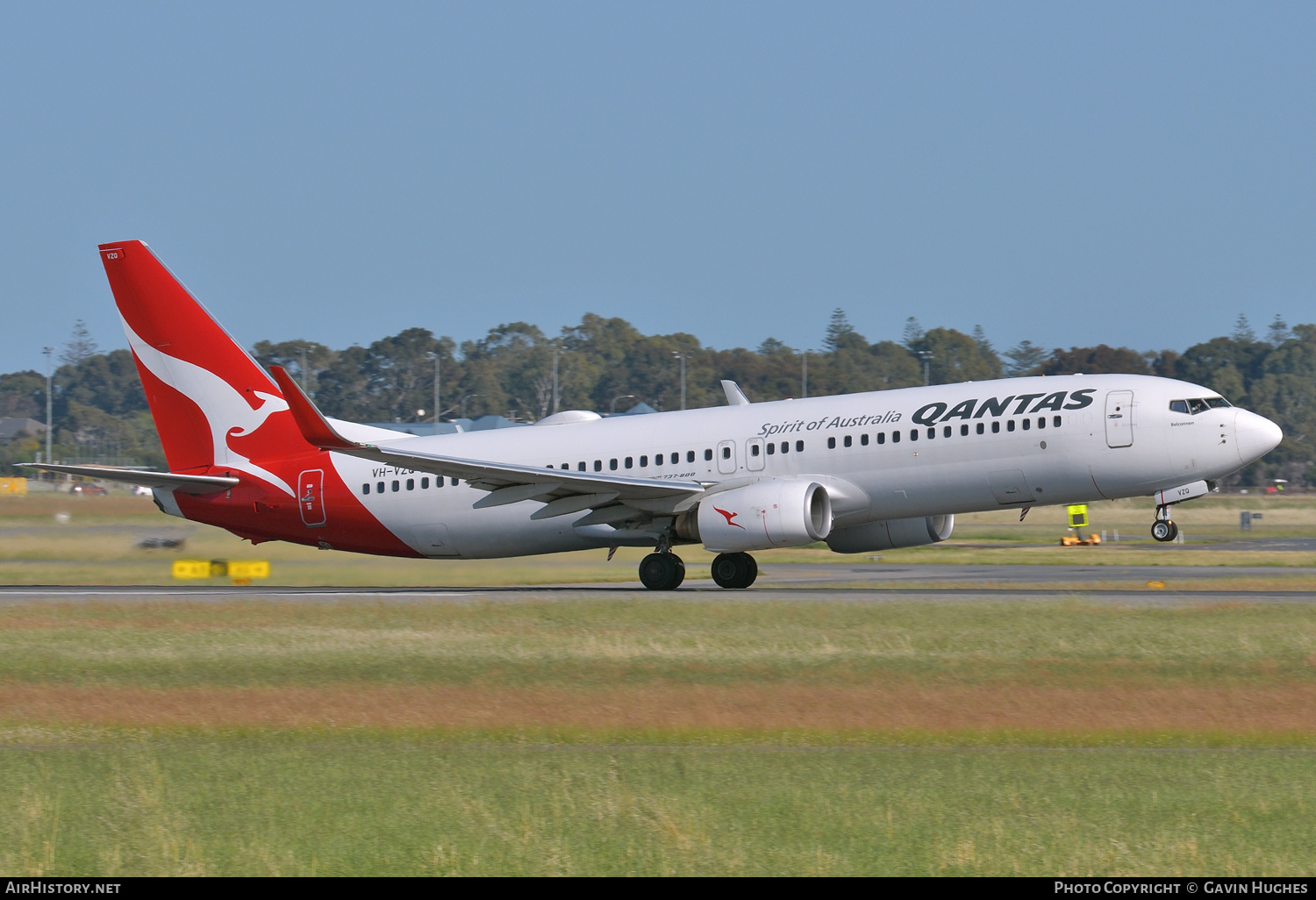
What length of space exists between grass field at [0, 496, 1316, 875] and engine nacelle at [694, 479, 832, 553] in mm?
1863

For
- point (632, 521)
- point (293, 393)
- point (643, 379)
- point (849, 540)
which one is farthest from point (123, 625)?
point (643, 379)

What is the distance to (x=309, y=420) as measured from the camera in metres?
27.2

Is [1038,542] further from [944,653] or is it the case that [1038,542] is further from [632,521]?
[944,653]

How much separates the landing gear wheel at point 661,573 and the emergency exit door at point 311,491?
300 inches

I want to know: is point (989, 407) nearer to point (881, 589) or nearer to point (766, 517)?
point (766, 517)

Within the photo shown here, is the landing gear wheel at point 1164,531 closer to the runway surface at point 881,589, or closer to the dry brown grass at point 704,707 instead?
the runway surface at point 881,589

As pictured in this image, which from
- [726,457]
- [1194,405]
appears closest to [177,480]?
[726,457]

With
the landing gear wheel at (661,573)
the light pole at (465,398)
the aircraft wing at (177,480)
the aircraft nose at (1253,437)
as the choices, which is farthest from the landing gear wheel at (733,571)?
the light pole at (465,398)

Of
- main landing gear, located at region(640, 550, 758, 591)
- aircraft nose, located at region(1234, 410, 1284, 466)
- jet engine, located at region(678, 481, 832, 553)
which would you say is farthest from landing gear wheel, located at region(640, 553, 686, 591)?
aircraft nose, located at region(1234, 410, 1284, 466)

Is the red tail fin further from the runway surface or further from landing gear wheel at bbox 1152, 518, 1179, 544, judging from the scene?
landing gear wheel at bbox 1152, 518, 1179, 544

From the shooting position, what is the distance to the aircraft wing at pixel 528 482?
27.4 meters

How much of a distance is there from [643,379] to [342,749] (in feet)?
549

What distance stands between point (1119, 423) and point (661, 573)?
9814 mm

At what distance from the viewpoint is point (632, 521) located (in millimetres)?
30906
